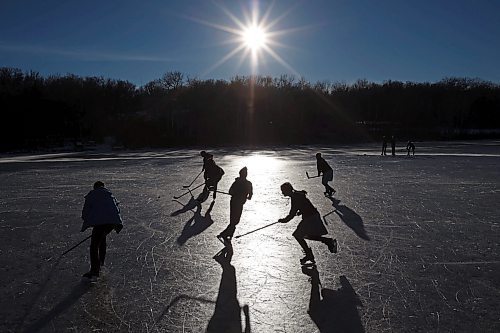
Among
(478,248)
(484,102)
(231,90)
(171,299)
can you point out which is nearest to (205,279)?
(171,299)

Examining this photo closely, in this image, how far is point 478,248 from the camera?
691cm

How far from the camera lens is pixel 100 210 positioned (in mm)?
5512

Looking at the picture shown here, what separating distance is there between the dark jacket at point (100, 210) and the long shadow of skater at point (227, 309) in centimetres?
155

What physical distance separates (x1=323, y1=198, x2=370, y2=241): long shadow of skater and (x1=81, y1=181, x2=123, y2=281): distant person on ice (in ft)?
14.0

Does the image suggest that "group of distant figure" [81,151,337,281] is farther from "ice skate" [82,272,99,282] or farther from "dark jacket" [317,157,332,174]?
"dark jacket" [317,157,332,174]

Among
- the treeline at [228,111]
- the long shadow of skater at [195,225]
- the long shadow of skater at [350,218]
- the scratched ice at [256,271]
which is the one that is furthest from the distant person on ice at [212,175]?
the treeline at [228,111]

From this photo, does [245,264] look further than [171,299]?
Yes

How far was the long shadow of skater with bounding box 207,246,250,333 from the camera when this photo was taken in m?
4.16

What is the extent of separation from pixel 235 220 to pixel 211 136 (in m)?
45.4

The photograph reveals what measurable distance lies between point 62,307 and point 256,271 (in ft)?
7.73

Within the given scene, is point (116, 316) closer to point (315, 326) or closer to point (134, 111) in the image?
point (315, 326)

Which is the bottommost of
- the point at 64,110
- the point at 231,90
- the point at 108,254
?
the point at 108,254

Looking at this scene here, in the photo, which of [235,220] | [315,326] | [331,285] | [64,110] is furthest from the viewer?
[64,110]

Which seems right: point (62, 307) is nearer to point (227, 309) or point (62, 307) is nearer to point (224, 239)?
point (227, 309)
